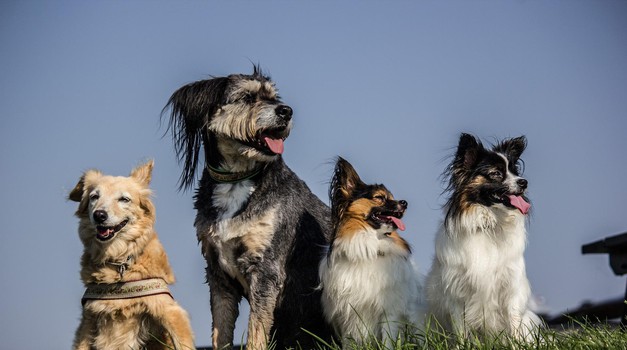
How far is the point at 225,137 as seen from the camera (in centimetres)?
617

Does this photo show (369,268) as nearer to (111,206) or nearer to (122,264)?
(122,264)

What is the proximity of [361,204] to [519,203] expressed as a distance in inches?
51.1

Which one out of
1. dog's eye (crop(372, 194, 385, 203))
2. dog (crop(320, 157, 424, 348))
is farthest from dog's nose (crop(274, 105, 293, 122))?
dog's eye (crop(372, 194, 385, 203))

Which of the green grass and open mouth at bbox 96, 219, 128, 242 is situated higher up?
open mouth at bbox 96, 219, 128, 242

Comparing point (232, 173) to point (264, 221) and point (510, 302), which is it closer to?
point (264, 221)

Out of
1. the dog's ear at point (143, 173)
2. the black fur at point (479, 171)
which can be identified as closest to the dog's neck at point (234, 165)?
the dog's ear at point (143, 173)

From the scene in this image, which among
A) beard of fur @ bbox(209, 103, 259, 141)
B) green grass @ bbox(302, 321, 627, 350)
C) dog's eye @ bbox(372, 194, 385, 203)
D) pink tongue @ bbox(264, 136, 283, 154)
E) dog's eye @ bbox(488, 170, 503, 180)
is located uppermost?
beard of fur @ bbox(209, 103, 259, 141)

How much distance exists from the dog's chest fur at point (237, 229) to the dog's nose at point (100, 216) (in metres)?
0.87

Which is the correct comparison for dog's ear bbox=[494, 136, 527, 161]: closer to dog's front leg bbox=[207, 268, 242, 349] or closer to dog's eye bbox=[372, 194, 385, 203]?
dog's eye bbox=[372, 194, 385, 203]

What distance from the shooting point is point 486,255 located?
5.74 m

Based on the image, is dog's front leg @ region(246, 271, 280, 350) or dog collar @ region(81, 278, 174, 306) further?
dog's front leg @ region(246, 271, 280, 350)

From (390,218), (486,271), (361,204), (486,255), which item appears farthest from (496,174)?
(361,204)

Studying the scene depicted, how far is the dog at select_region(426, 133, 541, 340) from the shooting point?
565cm

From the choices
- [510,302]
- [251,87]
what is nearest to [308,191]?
[251,87]
